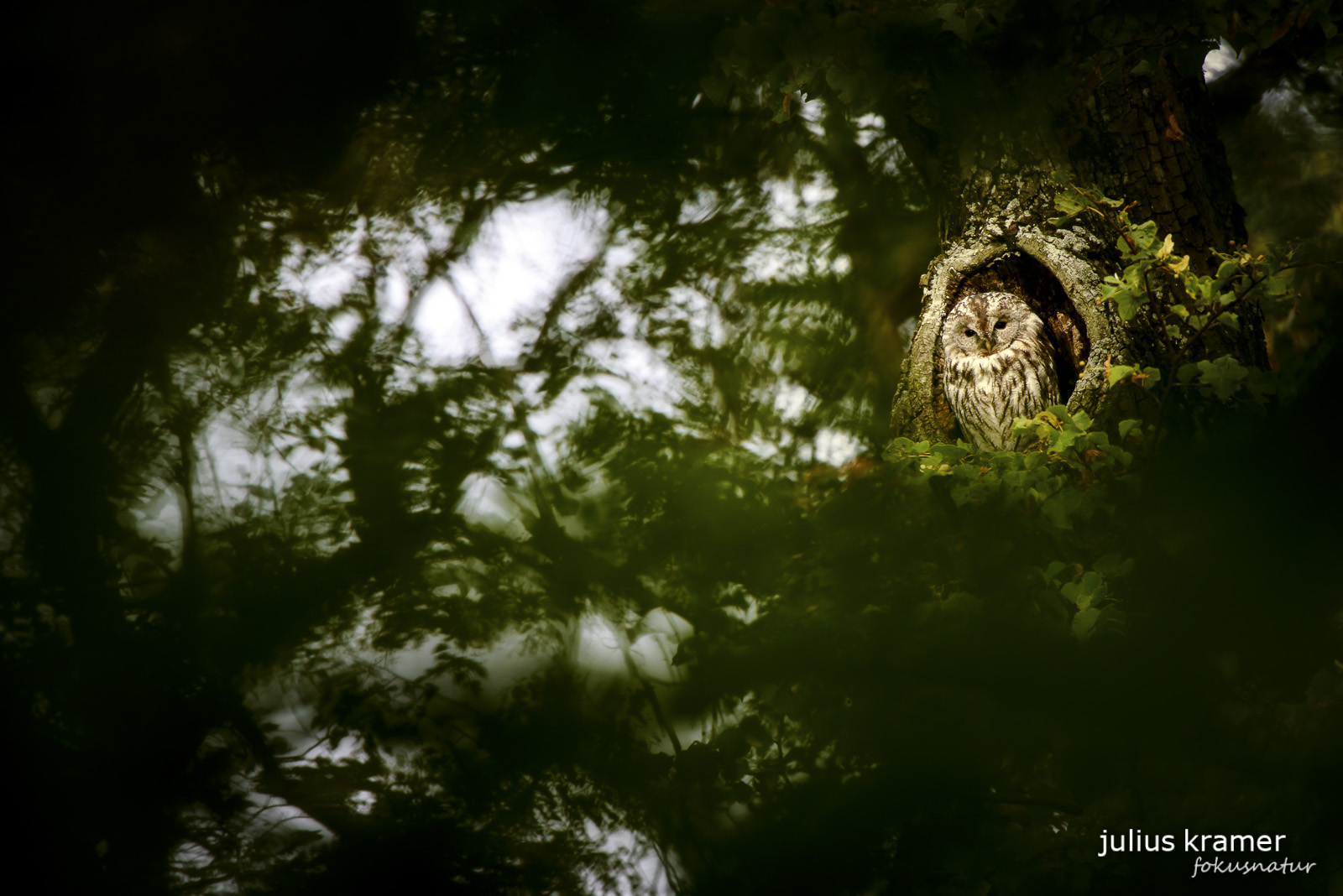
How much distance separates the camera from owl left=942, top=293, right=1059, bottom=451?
4.51ft

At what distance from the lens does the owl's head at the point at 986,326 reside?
4.69ft

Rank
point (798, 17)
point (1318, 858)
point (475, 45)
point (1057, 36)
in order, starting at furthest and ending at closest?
point (475, 45) → point (798, 17) → point (1057, 36) → point (1318, 858)

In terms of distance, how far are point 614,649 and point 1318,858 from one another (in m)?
1.09

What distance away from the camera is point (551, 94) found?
172cm

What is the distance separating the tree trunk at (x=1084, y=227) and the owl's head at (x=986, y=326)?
3cm

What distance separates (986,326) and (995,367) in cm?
13

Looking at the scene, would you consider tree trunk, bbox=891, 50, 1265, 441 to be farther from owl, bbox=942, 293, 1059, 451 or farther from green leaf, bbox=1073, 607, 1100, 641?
green leaf, bbox=1073, 607, 1100, 641

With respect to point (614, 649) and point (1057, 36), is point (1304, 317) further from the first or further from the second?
point (614, 649)

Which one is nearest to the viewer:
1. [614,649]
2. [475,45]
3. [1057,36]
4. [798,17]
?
[1057,36]

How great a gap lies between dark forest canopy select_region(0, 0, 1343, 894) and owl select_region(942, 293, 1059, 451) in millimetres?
87

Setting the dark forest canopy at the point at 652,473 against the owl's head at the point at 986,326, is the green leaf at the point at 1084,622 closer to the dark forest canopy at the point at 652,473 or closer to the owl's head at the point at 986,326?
the dark forest canopy at the point at 652,473

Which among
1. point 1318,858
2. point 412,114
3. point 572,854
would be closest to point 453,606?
point 572,854

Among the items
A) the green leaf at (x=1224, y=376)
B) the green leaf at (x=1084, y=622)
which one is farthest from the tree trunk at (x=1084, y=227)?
the green leaf at (x=1084, y=622)

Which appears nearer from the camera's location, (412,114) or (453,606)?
(453,606)
